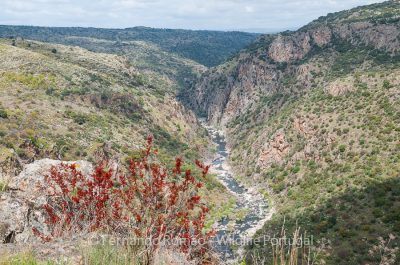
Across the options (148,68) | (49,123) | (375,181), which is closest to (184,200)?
(375,181)

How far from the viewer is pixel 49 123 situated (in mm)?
59094

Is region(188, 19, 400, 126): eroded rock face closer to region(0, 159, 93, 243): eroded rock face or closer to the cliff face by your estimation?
the cliff face

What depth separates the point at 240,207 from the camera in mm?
64188

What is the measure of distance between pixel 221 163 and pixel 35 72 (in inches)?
1831

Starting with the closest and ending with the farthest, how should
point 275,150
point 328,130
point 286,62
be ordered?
point 328,130
point 275,150
point 286,62

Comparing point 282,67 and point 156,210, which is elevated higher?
point 282,67

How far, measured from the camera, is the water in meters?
51.6

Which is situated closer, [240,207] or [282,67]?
[240,207]

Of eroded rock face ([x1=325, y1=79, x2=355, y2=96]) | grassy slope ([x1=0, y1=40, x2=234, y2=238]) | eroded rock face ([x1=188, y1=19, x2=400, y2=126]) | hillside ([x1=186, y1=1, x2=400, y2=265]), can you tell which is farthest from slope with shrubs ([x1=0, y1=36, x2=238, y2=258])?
eroded rock face ([x1=325, y1=79, x2=355, y2=96])

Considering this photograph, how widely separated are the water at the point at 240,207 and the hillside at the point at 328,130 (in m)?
2.21

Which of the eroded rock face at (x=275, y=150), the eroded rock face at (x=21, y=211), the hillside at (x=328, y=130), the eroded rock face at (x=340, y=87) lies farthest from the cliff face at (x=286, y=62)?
the eroded rock face at (x=21, y=211)

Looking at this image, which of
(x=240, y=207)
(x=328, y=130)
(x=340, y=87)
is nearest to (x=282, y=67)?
(x=340, y=87)

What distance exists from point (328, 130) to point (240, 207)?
21649 mm

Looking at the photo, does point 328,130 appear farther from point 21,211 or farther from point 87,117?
point 21,211
